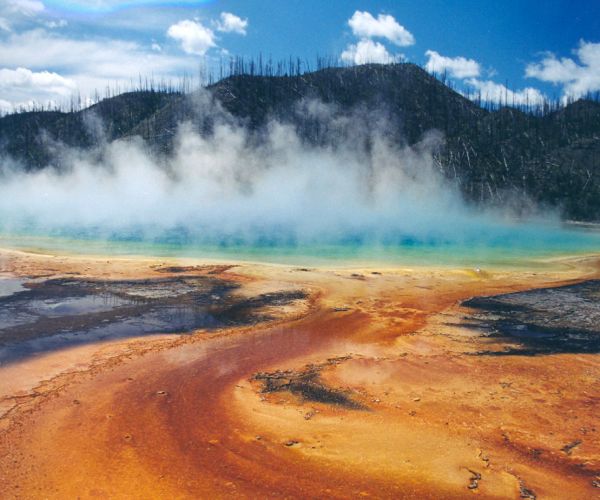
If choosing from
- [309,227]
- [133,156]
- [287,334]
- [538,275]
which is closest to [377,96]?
[133,156]

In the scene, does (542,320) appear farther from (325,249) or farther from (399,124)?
(399,124)

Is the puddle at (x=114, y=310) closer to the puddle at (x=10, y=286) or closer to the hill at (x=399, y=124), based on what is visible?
the puddle at (x=10, y=286)

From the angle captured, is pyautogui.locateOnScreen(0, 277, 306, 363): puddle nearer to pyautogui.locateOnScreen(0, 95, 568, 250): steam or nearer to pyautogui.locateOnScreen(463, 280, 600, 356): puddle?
pyautogui.locateOnScreen(463, 280, 600, 356): puddle

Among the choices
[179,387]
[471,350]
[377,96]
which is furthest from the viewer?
[377,96]

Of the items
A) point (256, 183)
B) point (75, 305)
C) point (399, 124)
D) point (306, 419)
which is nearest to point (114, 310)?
point (75, 305)

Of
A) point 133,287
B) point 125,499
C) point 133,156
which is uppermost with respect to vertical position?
point 133,156

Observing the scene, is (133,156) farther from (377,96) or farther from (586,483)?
(586,483)
